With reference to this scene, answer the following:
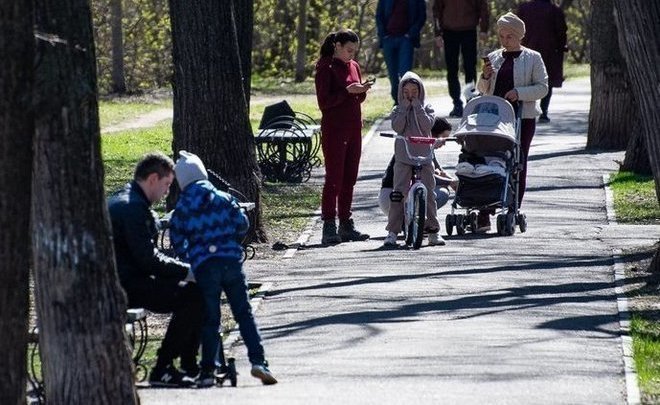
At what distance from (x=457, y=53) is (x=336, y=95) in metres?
10.2

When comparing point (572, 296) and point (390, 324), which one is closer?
point (390, 324)

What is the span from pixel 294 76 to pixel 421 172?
22.8 m

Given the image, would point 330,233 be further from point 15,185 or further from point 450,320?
point 15,185

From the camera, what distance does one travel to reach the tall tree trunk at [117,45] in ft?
110

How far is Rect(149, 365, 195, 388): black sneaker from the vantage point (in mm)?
10039

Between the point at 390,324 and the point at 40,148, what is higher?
the point at 40,148

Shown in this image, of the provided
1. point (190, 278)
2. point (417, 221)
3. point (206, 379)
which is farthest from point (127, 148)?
point (206, 379)

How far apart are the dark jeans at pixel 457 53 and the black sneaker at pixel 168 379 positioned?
15.7 meters

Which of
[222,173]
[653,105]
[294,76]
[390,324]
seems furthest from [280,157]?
[294,76]

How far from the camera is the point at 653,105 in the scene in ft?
44.8

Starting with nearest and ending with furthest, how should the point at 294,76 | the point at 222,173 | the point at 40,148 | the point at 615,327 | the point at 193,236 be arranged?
1. the point at 40,148
2. the point at 193,236
3. the point at 615,327
4. the point at 222,173
5. the point at 294,76

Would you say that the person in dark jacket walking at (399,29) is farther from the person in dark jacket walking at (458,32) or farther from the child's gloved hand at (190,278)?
the child's gloved hand at (190,278)

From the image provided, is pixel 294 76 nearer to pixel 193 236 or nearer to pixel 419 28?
pixel 419 28

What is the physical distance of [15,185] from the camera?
25.1ft
